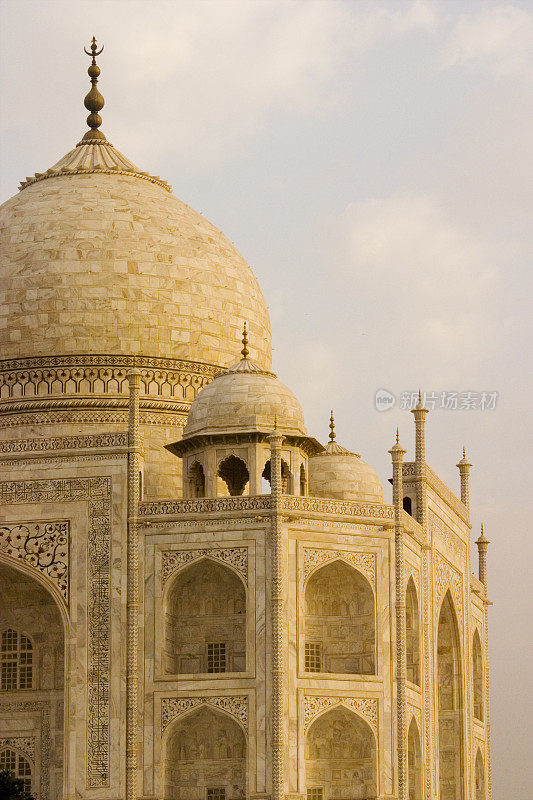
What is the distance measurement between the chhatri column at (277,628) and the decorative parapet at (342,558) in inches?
20.9

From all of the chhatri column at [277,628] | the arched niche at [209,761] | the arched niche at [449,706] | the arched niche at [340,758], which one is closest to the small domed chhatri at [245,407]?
the chhatri column at [277,628]

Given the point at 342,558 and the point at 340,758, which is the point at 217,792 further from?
the point at 342,558

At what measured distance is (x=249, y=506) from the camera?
32062 mm

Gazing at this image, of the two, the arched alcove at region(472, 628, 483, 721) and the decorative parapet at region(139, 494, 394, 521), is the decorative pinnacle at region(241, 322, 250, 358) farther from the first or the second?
the arched alcove at region(472, 628, 483, 721)

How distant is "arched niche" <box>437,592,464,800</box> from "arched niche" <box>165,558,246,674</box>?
6.50m

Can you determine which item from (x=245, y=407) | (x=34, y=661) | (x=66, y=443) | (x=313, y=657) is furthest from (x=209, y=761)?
(x=245, y=407)

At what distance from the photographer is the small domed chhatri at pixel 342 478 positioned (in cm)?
3606

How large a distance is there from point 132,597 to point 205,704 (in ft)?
7.04

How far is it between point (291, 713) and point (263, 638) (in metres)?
1.29

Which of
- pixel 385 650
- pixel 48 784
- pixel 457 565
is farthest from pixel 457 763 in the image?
pixel 48 784

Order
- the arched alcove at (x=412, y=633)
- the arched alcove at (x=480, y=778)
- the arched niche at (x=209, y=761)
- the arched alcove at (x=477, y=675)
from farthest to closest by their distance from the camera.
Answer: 1. the arched alcove at (x=477, y=675)
2. the arched alcove at (x=480, y=778)
3. the arched alcove at (x=412, y=633)
4. the arched niche at (x=209, y=761)

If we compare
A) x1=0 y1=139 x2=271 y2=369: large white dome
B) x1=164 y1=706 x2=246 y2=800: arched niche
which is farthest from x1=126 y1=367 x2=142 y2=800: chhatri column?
x1=0 y1=139 x2=271 y2=369: large white dome

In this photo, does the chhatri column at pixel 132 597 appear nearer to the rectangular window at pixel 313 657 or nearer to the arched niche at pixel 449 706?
the rectangular window at pixel 313 657

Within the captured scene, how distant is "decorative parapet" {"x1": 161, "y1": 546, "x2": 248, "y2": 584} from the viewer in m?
31.8
